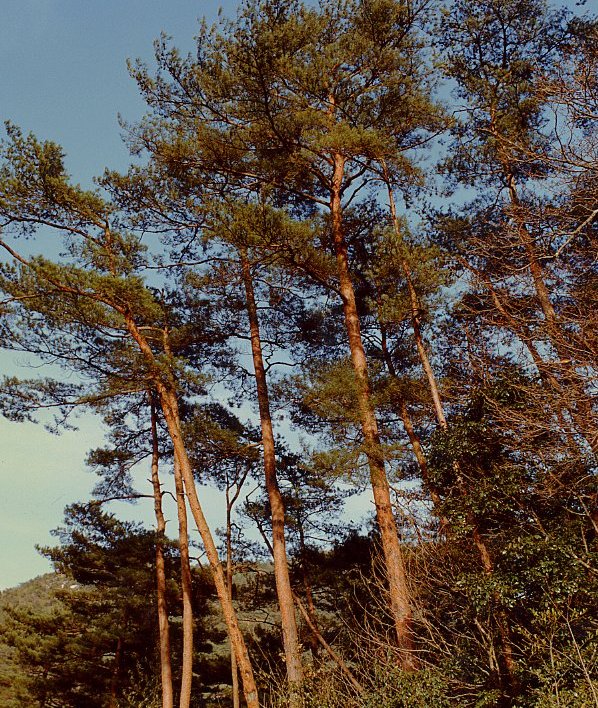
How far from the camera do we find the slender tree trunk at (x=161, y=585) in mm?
13953

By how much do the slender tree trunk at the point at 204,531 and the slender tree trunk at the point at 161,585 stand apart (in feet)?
16.9

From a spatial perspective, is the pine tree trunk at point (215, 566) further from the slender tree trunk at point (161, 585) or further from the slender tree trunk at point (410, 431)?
the slender tree trunk at point (161, 585)

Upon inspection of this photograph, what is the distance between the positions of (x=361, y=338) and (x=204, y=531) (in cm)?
497

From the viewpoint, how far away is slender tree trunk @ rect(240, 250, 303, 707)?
975cm

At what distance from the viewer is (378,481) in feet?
31.2

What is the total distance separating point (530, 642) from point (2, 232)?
1058 cm

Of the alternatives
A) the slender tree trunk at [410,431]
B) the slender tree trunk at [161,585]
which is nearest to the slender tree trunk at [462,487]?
the slender tree trunk at [410,431]

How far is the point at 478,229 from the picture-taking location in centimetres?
1196

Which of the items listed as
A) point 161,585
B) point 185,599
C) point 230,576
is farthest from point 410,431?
point 161,585

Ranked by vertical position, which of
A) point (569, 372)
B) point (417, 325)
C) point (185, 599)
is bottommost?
point (185, 599)

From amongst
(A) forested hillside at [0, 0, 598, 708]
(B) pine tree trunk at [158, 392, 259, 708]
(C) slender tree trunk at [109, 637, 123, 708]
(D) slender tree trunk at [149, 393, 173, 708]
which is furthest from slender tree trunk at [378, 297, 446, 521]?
(C) slender tree trunk at [109, 637, 123, 708]

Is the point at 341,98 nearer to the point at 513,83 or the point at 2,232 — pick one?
the point at 513,83

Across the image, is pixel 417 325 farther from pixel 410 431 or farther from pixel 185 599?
pixel 185 599

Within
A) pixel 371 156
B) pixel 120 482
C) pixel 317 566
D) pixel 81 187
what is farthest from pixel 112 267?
pixel 317 566
